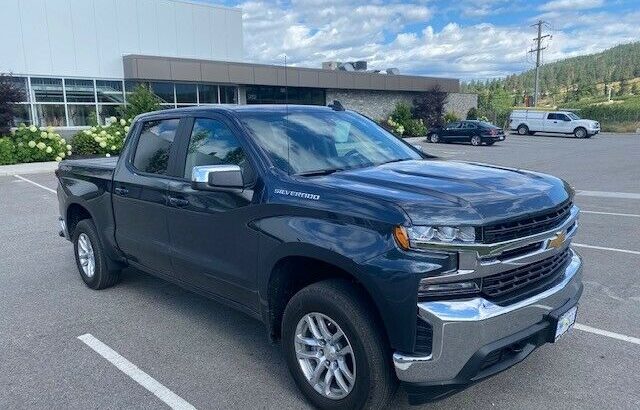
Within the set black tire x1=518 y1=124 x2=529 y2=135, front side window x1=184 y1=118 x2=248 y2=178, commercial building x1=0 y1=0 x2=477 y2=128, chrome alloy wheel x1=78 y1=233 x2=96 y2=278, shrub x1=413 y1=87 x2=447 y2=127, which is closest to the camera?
front side window x1=184 y1=118 x2=248 y2=178

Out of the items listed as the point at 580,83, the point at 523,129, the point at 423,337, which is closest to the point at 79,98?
the point at 423,337

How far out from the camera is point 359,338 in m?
2.81

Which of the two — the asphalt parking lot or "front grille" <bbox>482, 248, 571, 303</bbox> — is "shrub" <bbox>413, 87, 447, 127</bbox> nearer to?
the asphalt parking lot

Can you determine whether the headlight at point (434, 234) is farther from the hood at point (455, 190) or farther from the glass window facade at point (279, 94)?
the glass window facade at point (279, 94)

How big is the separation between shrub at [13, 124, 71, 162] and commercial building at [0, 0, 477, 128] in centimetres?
372

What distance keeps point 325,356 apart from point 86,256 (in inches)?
147

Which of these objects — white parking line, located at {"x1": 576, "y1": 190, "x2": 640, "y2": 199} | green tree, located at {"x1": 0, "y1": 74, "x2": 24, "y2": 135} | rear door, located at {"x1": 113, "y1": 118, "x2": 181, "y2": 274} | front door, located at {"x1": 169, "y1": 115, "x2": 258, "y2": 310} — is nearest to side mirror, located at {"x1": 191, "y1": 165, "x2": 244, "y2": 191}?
front door, located at {"x1": 169, "y1": 115, "x2": 258, "y2": 310}

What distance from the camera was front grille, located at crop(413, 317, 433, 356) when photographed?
103 inches

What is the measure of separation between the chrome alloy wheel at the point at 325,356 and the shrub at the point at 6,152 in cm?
1879

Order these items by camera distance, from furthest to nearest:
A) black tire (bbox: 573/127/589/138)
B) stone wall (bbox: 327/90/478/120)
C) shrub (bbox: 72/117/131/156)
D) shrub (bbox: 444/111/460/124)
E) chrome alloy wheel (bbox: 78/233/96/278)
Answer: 1. shrub (bbox: 444/111/460/124)
2. black tire (bbox: 573/127/589/138)
3. stone wall (bbox: 327/90/478/120)
4. shrub (bbox: 72/117/131/156)
5. chrome alloy wheel (bbox: 78/233/96/278)

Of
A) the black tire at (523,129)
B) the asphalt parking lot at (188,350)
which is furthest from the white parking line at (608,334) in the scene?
the black tire at (523,129)

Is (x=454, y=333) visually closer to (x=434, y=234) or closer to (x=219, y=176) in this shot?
(x=434, y=234)

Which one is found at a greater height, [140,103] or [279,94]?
[279,94]

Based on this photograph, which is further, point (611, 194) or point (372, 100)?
point (372, 100)
